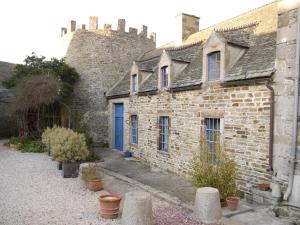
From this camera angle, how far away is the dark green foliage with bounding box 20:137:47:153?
55.0 feet

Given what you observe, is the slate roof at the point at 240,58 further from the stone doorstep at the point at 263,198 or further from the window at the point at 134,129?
the stone doorstep at the point at 263,198

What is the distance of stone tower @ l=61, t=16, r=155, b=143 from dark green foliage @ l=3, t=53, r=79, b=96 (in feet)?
1.93

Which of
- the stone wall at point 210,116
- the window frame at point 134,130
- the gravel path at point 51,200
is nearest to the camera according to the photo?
the gravel path at point 51,200

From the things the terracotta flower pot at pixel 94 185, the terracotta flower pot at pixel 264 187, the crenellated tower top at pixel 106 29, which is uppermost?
the crenellated tower top at pixel 106 29

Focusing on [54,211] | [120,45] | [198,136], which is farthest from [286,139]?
[120,45]

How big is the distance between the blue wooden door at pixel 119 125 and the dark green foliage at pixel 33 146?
435 cm

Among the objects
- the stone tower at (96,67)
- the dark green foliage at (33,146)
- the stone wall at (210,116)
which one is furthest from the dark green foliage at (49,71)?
the stone wall at (210,116)

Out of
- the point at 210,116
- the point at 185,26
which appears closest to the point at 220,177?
the point at 210,116

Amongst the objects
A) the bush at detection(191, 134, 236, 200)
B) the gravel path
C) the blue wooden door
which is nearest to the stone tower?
the blue wooden door

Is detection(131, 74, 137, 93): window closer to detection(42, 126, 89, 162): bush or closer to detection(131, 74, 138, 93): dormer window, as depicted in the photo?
detection(131, 74, 138, 93): dormer window

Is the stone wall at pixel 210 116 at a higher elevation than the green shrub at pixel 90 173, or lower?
higher

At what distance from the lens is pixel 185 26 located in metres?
16.4

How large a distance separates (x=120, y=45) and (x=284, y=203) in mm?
15874

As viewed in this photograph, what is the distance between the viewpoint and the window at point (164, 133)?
13086 millimetres
